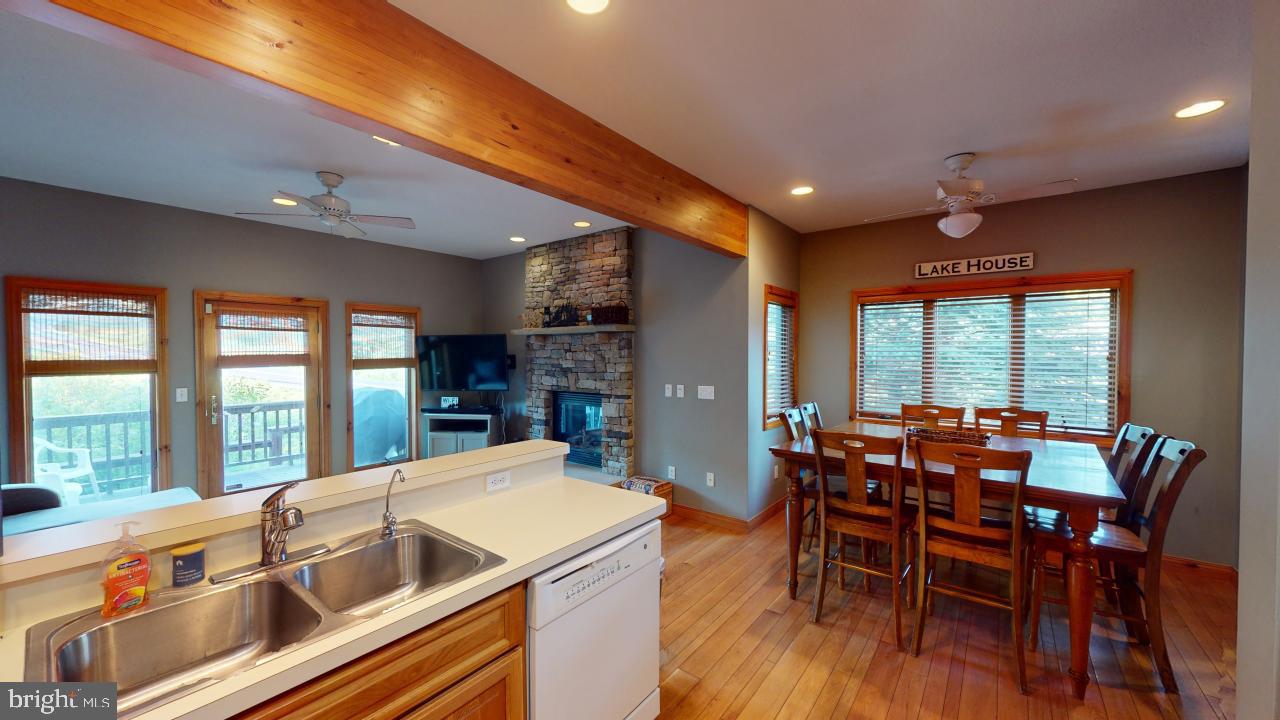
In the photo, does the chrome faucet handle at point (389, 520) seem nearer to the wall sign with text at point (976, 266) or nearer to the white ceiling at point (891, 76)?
the white ceiling at point (891, 76)

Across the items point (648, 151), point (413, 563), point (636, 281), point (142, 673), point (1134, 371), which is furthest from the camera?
point (636, 281)

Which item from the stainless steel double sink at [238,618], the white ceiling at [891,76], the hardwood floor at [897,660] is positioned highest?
the white ceiling at [891,76]

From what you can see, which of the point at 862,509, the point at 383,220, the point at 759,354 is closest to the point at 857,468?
the point at 862,509

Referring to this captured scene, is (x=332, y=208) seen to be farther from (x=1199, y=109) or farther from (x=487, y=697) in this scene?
(x=1199, y=109)

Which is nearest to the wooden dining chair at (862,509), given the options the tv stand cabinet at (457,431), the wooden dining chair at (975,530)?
the wooden dining chair at (975,530)

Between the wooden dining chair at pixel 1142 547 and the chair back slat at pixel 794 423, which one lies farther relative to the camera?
the chair back slat at pixel 794 423

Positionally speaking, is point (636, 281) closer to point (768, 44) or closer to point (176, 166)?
point (768, 44)

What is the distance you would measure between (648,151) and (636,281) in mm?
1921

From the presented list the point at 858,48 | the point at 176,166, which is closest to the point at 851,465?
the point at 858,48

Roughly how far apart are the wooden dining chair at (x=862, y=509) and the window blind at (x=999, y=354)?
206 cm

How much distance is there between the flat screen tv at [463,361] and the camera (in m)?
5.60

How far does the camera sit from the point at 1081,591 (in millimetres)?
2055

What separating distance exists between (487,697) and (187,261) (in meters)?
4.88

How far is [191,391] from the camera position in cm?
412
